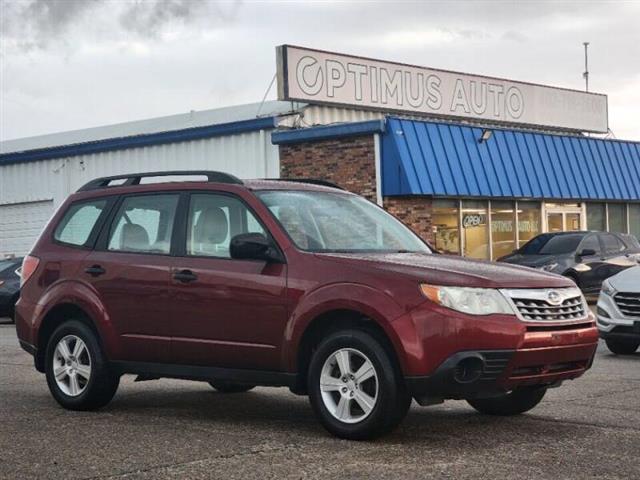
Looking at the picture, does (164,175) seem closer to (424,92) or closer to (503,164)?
(503,164)

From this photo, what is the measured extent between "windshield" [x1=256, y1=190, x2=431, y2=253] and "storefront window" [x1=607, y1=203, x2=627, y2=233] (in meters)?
24.5

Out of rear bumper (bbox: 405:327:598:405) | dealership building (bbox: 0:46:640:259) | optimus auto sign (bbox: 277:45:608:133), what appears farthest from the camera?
optimus auto sign (bbox: 277:45:608:133)

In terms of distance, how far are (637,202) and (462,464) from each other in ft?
92.6

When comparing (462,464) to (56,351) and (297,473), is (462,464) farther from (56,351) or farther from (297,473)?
(56,351)

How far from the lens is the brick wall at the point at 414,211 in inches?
1006

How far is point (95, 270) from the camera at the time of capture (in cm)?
877

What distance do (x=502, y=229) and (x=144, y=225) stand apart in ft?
67.0

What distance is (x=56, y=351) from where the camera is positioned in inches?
354

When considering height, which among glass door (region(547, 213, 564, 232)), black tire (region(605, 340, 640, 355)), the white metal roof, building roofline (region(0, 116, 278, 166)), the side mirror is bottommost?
black tire (region(605, 340, 640, 355))

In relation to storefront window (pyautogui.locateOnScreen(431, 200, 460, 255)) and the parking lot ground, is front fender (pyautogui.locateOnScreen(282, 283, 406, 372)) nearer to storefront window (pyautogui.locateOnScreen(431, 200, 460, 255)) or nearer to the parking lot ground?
the parking lot ground

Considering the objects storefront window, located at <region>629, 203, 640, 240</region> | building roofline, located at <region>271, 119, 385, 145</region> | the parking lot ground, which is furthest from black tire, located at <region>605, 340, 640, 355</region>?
storefront window, located at <region>629, 203, 640, 240</region>

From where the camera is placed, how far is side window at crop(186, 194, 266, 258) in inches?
320

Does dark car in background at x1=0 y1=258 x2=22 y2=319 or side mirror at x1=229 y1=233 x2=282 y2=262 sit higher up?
side mirror at x1=229 y1=233 x2=282 y2=262

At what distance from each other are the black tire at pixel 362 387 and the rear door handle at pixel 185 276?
1202 millimetres
